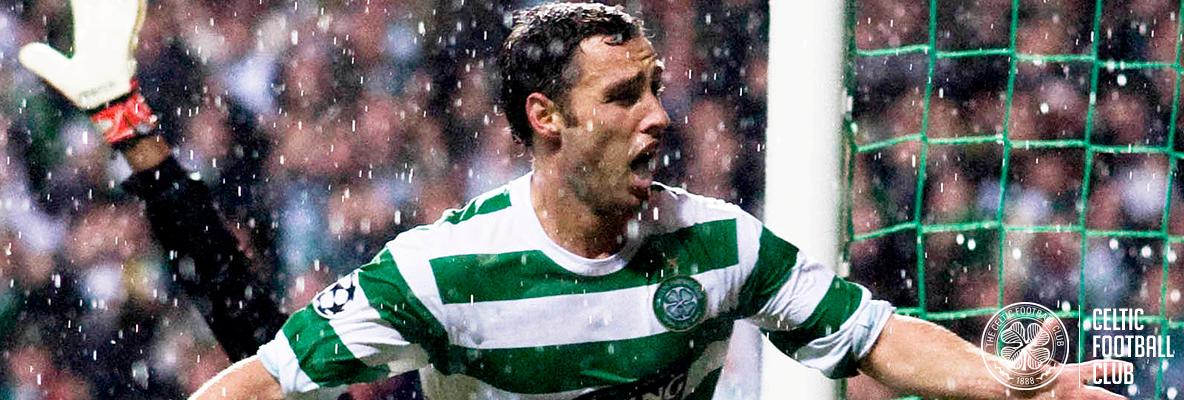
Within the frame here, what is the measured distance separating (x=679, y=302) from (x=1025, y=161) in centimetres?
181

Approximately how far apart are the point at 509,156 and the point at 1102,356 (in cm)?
151

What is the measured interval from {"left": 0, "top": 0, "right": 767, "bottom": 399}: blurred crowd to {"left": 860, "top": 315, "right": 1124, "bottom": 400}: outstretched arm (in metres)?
1.21

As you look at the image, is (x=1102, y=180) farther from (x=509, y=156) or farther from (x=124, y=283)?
(x=124, y=283)

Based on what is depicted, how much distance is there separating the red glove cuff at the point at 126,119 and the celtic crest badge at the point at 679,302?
4.81 ft

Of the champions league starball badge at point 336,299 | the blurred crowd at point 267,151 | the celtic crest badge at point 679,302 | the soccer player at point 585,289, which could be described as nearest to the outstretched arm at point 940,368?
the soccer player at point 585,289

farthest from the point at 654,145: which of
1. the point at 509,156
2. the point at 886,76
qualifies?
the point at 886,76

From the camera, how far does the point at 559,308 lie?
180cm

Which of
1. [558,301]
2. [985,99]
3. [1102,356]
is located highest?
[558,301]

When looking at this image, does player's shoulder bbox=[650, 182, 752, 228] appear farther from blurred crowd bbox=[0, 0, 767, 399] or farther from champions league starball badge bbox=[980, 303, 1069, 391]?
blurred crowd bbox=[0, 0, 767, 399]

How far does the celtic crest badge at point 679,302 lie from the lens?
1.81 m

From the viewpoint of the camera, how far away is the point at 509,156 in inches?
119

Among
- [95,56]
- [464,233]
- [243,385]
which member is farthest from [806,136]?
[95,56]

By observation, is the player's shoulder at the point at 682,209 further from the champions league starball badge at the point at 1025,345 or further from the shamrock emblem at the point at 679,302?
the champions league starball badge at the point at 1025,345

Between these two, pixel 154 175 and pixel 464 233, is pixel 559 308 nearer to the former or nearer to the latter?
pixel 464 233
